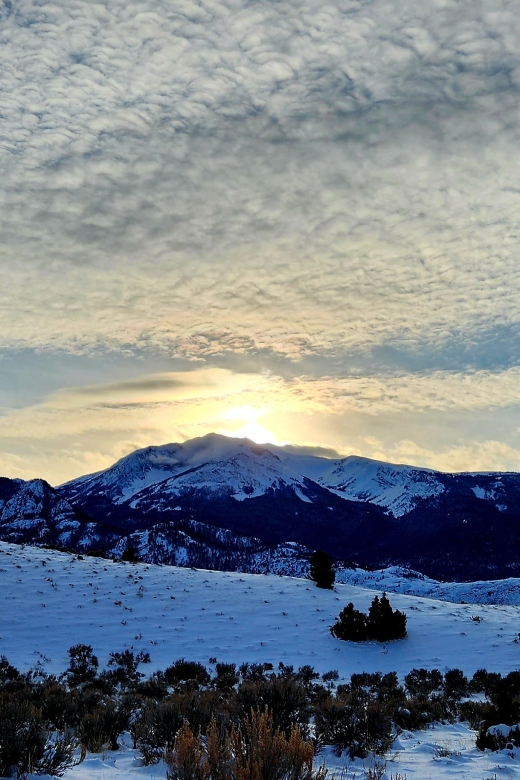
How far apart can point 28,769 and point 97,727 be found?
3.20 metres

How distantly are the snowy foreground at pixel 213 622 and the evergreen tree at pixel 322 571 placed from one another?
2.32 ft

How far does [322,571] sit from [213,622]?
10558 mm

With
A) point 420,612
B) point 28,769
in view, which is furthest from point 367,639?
point 28,769

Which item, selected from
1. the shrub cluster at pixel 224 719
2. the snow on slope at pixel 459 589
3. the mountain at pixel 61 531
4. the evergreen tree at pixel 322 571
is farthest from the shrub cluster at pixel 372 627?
the mountain at pixel 61 531

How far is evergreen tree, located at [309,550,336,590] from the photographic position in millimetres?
33594

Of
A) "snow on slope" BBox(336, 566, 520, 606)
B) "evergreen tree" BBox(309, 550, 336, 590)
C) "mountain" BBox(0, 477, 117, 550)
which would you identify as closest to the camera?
"evergreen tree" BBox(309, 550, 336, 590)

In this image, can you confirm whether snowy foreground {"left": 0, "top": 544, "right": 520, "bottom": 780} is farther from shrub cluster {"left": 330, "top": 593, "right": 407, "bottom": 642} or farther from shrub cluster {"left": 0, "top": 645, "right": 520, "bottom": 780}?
shrub cluster {"left": 0, "top": 645, "right": 520, "bottom": 780}

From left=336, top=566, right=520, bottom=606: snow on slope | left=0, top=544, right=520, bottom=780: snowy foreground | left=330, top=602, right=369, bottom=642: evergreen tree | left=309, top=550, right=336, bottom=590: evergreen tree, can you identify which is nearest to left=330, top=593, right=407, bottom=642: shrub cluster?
left=330, top=602, right=369, bottom=642: evergreen tree

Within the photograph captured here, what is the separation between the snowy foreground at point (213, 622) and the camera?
2094 cm

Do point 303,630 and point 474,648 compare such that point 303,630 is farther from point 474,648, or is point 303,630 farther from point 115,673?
point 115,673

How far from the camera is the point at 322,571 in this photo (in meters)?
34.0

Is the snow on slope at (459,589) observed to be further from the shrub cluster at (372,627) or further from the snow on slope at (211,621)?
the shrub cluster at (372,627)

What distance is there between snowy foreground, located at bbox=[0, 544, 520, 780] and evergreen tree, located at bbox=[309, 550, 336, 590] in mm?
708

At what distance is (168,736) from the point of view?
7820 millimetres
